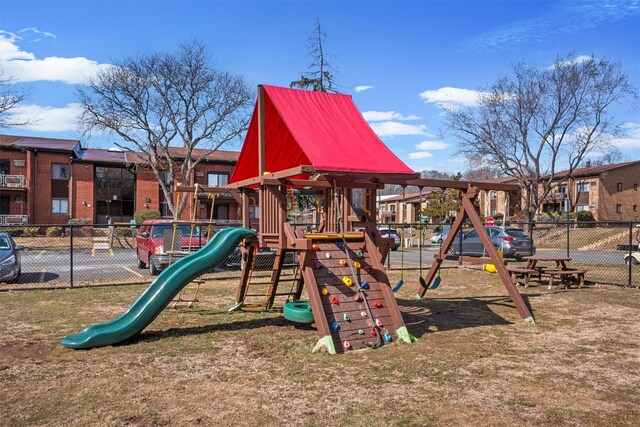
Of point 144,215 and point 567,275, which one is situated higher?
point 144,215

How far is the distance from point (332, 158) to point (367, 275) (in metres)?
1.79

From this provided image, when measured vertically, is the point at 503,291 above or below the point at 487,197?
below

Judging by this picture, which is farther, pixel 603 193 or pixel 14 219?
pixel 603 193

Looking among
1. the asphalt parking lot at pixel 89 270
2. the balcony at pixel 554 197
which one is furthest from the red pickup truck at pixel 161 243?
the balcony at pixel 554 197

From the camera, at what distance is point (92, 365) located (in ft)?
18.8

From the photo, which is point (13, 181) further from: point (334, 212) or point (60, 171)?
point (334, 212)

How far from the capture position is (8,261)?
1268 centimetres

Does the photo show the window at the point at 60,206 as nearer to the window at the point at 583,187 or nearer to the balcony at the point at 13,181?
the balcony at the point at 13,181

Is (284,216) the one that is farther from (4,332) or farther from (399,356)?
(4,332)

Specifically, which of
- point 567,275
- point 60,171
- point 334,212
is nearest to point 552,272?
point 567,275

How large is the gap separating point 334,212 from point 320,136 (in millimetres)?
1639

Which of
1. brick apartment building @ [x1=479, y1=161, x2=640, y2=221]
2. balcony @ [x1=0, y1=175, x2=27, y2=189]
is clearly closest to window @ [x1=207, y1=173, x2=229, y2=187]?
balcony @ [x1=0, y1=175, x2=27, y2=189]

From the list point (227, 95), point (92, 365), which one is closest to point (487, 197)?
point (227, 95)

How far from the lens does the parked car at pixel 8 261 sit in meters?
12.6
